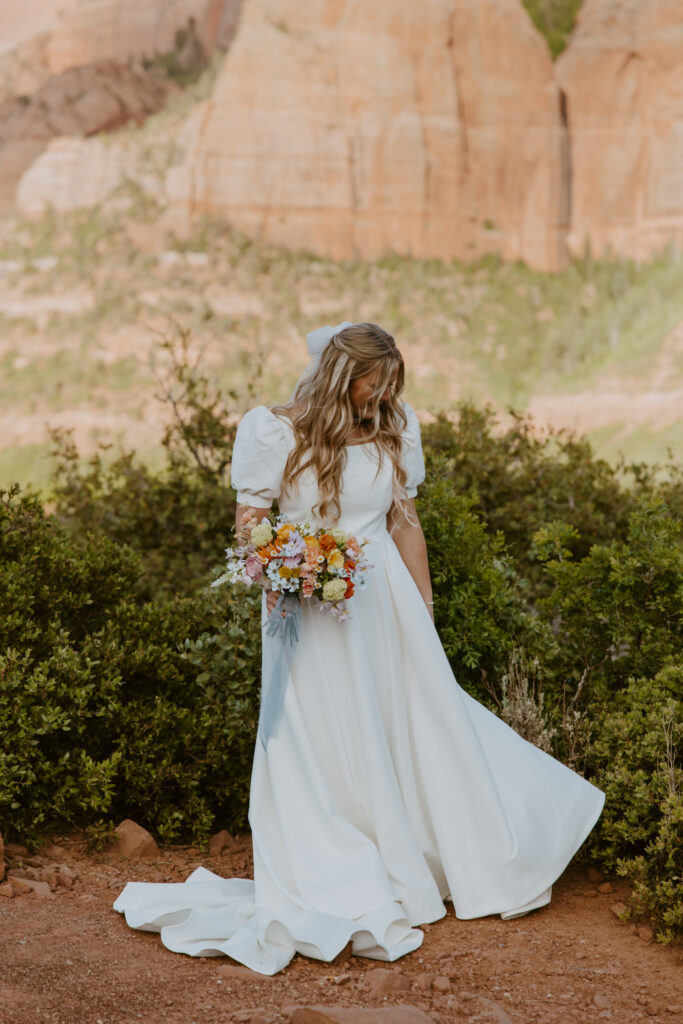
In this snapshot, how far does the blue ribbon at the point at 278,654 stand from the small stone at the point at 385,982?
2.87ft

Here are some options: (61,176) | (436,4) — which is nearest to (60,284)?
(61,176)

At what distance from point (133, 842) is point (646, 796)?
2.14 m

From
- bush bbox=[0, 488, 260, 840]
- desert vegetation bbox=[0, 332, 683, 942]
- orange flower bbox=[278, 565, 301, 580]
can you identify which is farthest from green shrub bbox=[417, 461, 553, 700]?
orange flower bbox=[278, 565, 301, 580]

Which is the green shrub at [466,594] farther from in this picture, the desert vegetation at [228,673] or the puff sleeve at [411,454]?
the puff sleeve at [411,454]

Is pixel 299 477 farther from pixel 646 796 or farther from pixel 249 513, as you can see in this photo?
pixel 646 796

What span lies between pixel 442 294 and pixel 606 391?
7.42 meters

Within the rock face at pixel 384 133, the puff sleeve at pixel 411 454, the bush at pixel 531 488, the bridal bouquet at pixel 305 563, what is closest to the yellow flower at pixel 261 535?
the bridal bouquet at pixel 305 563

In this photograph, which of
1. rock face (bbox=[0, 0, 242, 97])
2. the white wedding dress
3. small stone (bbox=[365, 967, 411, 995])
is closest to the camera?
small stone (bbox=[365, 967, 411, 995])

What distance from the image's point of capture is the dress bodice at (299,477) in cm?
377

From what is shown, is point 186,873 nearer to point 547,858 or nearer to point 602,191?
point 547,858

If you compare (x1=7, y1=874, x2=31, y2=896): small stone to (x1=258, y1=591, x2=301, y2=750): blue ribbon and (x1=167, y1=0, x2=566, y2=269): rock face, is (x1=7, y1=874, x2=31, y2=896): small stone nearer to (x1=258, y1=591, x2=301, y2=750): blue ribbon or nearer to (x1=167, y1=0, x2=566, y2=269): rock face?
(x1=258, y1=591, x2=301, y2=750): blue ribbon

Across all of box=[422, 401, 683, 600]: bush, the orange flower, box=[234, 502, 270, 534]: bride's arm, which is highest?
box=[234, 502, 270, 534]: bride's arm

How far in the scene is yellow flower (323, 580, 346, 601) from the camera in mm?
3574

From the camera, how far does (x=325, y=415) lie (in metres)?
3.76
